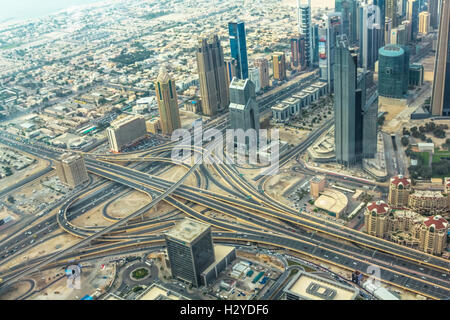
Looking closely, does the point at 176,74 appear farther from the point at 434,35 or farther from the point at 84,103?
the point at 434,35

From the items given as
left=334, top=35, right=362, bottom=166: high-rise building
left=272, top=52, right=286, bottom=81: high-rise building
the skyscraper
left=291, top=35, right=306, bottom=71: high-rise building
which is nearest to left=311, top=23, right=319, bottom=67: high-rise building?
left=291, top=35, right=306, bottom=71: high-rise building

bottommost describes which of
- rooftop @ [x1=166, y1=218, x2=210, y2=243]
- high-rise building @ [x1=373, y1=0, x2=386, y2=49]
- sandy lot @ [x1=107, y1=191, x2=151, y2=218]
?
sandy lot @ [x1=107, y1=191, x2=151, y2=218]

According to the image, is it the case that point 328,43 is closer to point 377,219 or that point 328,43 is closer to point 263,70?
point 263,70

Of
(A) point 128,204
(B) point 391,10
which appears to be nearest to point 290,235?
(A) point 128,204

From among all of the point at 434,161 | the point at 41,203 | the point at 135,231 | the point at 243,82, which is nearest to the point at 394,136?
the point at 434,161

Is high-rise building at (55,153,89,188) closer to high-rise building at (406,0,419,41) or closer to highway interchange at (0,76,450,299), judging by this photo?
highway interchange at (0,76,450,299)

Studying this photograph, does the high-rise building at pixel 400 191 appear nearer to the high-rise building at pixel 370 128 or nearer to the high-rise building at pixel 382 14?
the high-rise building at pixel 370 128
